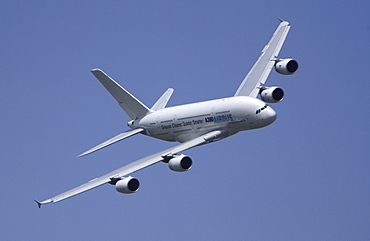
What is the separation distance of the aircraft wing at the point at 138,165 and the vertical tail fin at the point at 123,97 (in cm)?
1148

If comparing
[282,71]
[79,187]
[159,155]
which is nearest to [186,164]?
[159,155]

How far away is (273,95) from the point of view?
10081 centimetres

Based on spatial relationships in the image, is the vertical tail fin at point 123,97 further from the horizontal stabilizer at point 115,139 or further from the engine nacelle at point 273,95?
the engine nacelle at point 273,95

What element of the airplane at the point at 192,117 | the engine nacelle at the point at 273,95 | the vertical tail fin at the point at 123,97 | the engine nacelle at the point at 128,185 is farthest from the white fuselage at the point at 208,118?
the engine nacelle at the point at 128,185

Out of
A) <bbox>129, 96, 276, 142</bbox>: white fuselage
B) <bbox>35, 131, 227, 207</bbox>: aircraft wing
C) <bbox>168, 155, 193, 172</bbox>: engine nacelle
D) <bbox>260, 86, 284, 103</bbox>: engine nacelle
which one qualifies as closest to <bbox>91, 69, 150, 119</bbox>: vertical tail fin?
<bbox>129, 96, 276, 142</bbox>: white fuselage

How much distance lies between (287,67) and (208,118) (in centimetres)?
1176

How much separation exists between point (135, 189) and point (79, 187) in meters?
5.35

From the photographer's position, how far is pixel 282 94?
101312 mm

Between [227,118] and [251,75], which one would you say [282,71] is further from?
[227,118]

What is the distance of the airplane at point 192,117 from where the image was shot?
95.8 m

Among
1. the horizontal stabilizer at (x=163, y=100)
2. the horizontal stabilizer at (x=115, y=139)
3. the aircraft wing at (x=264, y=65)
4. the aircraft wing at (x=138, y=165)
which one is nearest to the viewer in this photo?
the aircraft wing at (x=138, y=165)

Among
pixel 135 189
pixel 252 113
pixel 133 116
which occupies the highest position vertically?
pixel 133 116

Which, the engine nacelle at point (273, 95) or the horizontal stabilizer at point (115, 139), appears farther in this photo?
the horizontal stabilizer at point (115, 139)

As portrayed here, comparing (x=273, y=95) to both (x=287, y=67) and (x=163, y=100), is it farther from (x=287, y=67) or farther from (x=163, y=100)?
(x=163, y=100)
